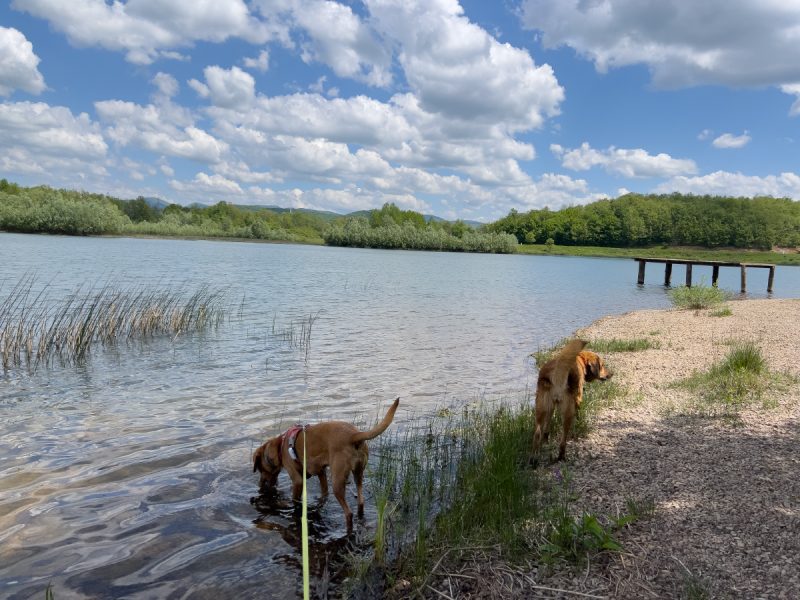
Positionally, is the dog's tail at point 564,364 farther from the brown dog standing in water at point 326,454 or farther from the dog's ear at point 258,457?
the dog's ear at point 258,457

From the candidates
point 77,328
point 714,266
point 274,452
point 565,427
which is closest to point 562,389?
point 565,427

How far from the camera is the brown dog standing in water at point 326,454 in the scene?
5191 millimetres

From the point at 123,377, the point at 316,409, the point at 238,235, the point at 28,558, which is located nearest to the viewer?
the point at 28,558

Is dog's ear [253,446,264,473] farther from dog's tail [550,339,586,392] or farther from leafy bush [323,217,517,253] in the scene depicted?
leafy bush [323,217,517,253]

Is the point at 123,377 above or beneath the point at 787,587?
beneath

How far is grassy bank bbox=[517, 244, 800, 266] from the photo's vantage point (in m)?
106

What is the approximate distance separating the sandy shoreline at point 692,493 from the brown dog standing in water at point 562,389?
1.52 feet

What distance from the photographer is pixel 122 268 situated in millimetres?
35844

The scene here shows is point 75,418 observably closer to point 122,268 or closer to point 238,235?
point 122,268

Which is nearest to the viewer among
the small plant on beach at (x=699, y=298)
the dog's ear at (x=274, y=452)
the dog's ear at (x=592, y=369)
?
the dog's ear at (x=274, y=452)

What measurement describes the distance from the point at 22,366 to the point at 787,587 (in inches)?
523

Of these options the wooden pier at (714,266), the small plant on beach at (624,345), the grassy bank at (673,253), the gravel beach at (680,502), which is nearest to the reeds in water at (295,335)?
the small plant on beach at (624,345)

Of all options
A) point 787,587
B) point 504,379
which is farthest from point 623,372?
point 787,587

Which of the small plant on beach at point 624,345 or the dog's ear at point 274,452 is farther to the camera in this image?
the small plant on beach at point 624,345
